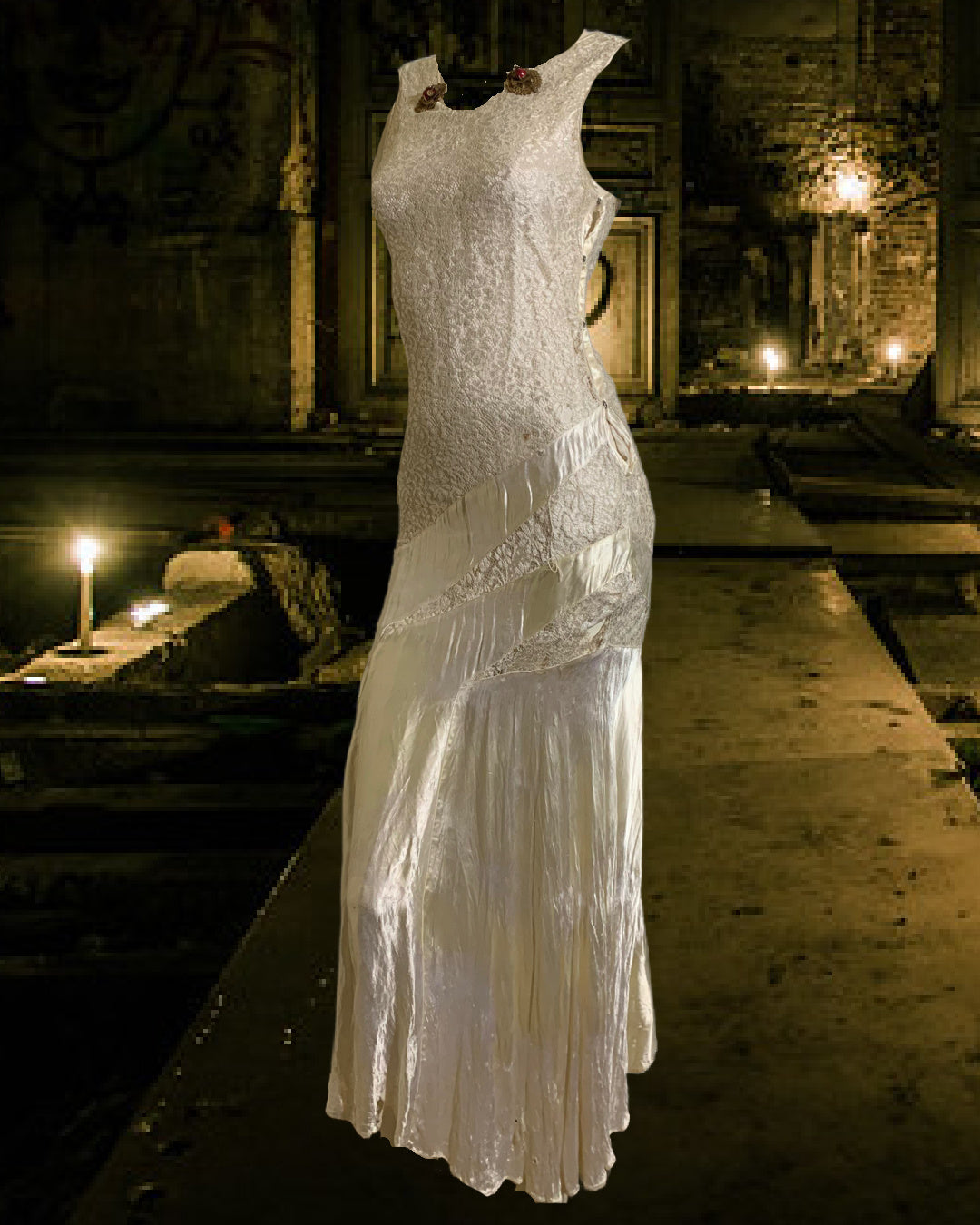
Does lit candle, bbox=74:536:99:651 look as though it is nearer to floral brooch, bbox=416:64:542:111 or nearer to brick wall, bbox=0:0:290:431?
floral brooch, bbox=416:64:542:111

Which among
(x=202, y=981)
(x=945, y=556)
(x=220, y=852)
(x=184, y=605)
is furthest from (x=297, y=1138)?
(x=945, y=556)

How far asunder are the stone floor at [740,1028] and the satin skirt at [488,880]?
0.60 ft

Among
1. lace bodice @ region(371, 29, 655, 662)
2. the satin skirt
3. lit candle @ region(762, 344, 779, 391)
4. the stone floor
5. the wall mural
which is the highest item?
the wall mural

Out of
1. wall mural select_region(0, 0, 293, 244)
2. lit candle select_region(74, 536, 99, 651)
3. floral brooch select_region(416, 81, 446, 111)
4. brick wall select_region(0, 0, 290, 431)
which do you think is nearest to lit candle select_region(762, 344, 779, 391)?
brick wall select_region(0, 0, 290, 431)

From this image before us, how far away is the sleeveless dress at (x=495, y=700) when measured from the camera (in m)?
2.26

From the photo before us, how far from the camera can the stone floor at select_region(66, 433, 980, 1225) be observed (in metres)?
2.44

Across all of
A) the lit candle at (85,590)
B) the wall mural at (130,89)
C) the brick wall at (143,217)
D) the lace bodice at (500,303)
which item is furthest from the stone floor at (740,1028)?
the wall mural at (130,89)

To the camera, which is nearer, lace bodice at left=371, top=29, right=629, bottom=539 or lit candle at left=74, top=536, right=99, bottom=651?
lace bodice at left=371, top=29, right=629, bottom=539

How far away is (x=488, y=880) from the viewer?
2.30 metres

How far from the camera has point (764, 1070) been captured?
2.83 metres

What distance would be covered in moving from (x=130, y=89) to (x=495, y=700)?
12694 millimetres

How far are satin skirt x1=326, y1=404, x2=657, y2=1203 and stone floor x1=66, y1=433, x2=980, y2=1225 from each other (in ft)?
0.60

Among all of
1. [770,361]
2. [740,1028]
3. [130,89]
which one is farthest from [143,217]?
[770,361]

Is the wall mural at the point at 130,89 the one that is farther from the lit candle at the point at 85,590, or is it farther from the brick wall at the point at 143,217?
the lit candle at the point at 85,590
